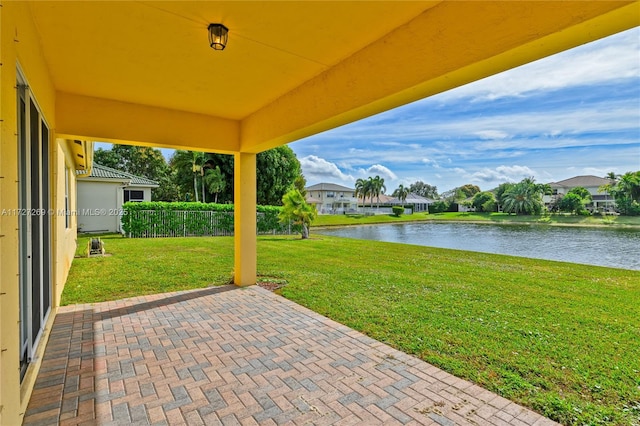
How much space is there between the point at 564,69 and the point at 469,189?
89505 mm

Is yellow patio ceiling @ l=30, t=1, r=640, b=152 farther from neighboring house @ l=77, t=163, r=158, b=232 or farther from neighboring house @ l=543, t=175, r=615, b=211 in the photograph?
neighboring house @ l=543, t=175, r=615, b=211

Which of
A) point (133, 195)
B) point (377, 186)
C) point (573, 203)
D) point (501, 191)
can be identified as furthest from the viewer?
point (377, 186)

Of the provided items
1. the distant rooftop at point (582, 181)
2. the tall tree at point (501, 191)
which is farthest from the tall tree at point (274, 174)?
the distant rooftop at point (582, 181)

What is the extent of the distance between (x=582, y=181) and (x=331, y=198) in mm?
48773

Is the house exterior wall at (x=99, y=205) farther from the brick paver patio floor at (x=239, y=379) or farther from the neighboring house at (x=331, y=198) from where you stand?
the neighboring house at (x=331, y=198)

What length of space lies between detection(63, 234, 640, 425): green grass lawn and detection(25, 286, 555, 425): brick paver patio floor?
1.40ft

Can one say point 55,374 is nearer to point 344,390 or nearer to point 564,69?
point 344,390

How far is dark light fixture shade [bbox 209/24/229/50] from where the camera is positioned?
2.83 meters

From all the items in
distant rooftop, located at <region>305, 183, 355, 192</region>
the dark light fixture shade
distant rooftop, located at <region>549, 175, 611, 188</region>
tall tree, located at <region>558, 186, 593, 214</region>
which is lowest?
tall tree, located at <region>558, 186, 593, 214</region>

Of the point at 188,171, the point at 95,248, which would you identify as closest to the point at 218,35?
the point at 95,248

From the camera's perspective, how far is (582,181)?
61.1m

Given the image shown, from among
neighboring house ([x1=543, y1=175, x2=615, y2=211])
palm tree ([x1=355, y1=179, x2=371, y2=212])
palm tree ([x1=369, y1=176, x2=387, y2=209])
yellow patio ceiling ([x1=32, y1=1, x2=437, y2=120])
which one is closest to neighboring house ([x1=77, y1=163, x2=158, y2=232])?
yellow patio ceiling ([x1=32, y1=1, x2=437, y2=120])

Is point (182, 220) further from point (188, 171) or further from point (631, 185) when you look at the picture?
point (631, 185)

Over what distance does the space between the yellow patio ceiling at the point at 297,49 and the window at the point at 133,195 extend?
15750 millimetres
